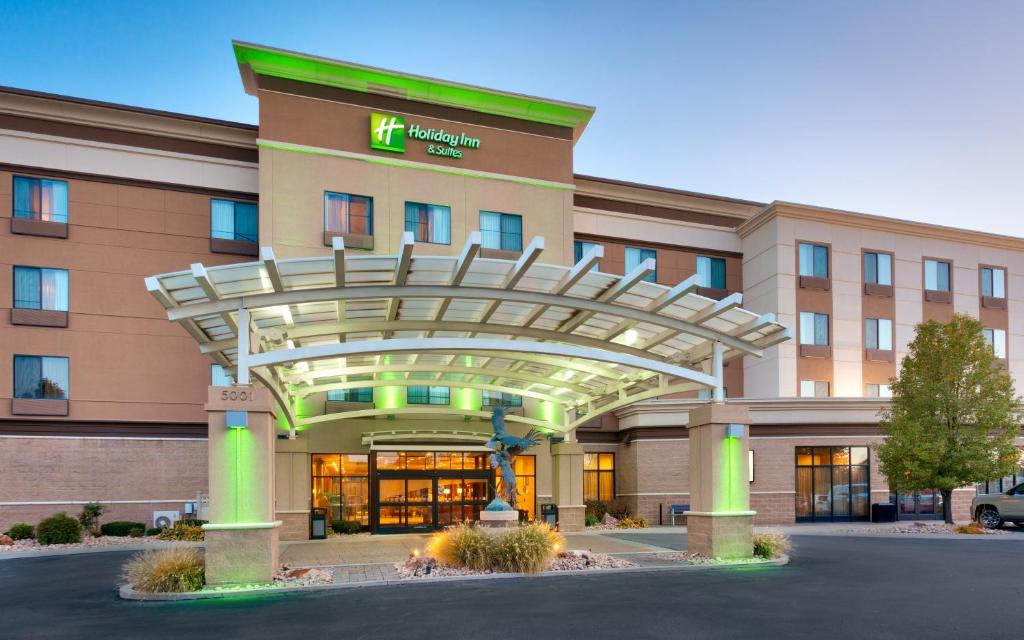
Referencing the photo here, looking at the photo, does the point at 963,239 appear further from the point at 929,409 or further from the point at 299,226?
the point at 299,226

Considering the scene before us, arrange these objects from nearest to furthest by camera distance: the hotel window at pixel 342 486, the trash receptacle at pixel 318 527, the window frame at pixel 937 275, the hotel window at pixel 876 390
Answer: the trash receptacle at pixel 318 527 < the hotel window at pixel 342 486 < the hotel window at pixel 876 390 < the window frame at pixel 937 275

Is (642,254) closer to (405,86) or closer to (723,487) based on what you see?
(405,86)

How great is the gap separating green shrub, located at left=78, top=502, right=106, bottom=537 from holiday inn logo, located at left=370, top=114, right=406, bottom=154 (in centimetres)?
1535

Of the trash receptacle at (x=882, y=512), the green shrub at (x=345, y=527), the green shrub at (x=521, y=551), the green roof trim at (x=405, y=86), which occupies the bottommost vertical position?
the trash receptacle at (x=882, y=512)

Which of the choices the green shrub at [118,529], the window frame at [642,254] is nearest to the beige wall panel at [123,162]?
the green shrub at [118,529]

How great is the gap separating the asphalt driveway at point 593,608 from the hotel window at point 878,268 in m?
19.5

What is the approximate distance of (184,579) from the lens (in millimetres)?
13297

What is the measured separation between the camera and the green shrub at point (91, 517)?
2456 cm

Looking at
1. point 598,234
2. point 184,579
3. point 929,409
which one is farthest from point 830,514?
point 184,579

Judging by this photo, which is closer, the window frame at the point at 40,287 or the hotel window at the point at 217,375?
the window frame at the point at 40,287

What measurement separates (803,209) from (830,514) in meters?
12.7

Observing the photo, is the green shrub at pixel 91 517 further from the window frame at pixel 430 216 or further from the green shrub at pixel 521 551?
the green shrub at pixel 521 551

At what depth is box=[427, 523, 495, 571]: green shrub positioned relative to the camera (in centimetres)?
1525

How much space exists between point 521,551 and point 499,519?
326 centimetres
